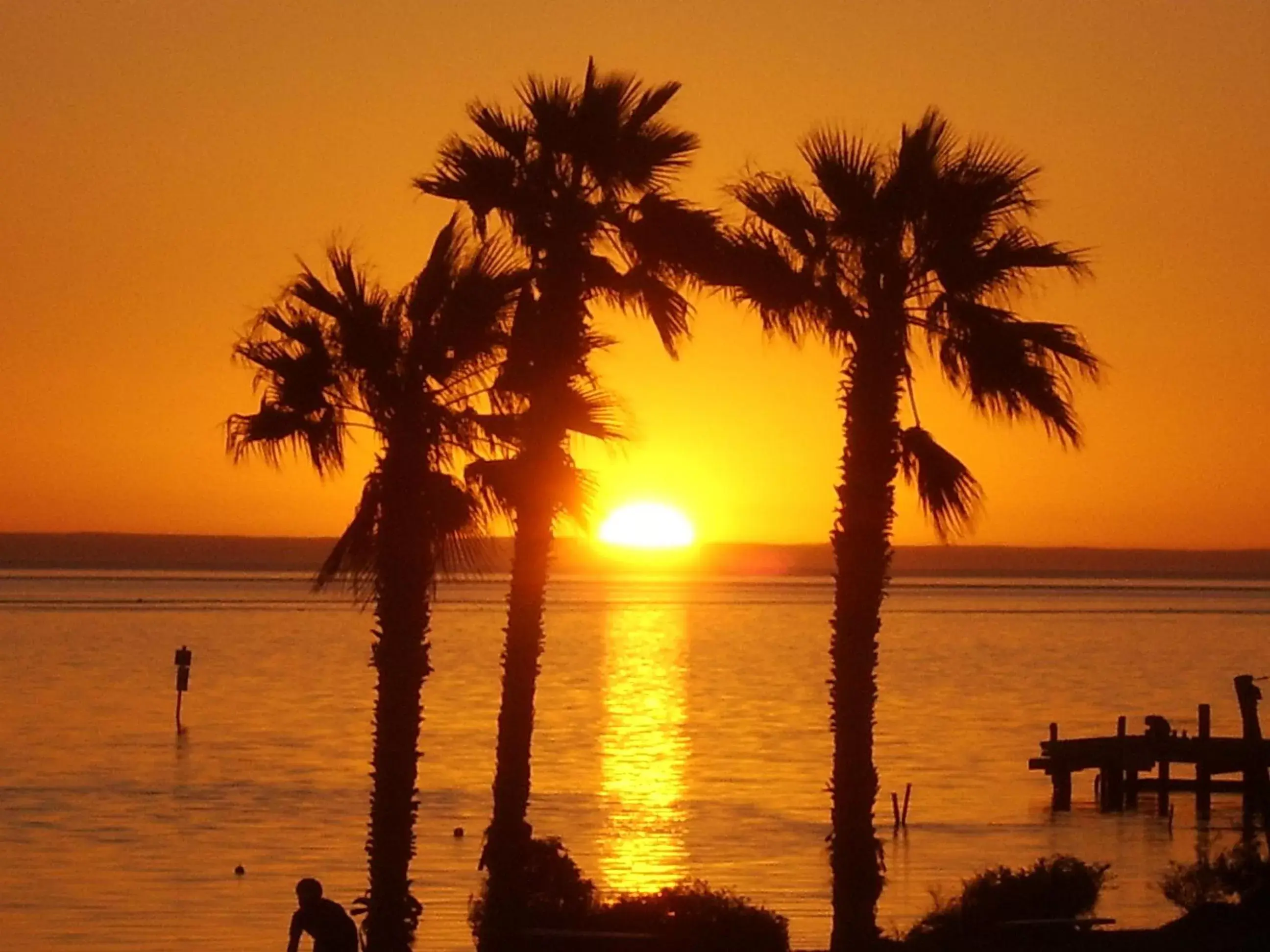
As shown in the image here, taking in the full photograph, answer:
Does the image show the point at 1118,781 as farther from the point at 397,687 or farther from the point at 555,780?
the point at 397,687

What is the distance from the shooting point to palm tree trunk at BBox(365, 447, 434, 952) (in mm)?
24500

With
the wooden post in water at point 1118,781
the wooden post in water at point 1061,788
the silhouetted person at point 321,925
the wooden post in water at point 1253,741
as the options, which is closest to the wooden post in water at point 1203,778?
the wooden post in water at point 1118,781

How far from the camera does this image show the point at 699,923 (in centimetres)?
2341

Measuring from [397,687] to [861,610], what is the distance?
17.8ft

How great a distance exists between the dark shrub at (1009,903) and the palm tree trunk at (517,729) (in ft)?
15.4

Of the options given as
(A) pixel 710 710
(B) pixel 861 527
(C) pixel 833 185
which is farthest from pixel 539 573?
(A) pixel 710 710

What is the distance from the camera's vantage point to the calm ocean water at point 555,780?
3741cm

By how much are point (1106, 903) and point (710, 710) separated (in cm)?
4740

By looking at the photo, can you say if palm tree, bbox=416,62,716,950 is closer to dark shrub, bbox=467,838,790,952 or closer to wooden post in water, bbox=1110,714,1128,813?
dark shrub, bbox=467,838,790,952

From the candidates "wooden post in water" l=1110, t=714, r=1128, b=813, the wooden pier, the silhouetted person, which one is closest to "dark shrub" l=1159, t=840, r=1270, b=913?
the silhouetted person

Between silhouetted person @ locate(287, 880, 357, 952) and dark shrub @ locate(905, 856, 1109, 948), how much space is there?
7.27 metres

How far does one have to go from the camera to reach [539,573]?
25.7 meters

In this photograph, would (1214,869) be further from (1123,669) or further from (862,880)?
(1123,669)

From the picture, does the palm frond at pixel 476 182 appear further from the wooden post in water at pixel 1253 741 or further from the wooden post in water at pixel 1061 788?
the wooden post in water at pixel 1061 788
